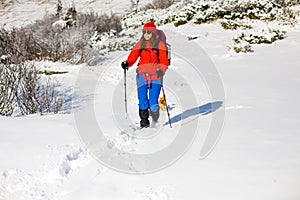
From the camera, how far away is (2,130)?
4148 mm

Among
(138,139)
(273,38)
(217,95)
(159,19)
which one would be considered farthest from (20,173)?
(159,19)

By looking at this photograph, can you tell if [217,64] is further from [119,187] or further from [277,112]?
[119,187]

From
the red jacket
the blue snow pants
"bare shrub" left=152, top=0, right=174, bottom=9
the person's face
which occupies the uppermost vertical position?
the person's face

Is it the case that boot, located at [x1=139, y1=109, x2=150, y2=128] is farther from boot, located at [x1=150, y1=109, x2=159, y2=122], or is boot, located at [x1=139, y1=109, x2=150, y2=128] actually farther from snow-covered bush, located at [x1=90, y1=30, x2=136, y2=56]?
snow-covered bush, located at [x1=90, y1=30, x2=136, y2=56]

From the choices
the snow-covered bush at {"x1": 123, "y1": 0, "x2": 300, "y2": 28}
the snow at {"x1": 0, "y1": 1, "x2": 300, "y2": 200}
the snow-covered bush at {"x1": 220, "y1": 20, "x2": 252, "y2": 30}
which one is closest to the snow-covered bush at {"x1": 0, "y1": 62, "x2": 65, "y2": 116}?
the snow at {"x1": 0, "y1": 1, "x2": 300, "y2": 200}

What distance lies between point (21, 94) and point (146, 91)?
2.48 metres

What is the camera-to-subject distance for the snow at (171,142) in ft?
9.27

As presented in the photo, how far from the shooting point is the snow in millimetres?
2826

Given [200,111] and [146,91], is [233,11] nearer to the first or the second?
[200,111]

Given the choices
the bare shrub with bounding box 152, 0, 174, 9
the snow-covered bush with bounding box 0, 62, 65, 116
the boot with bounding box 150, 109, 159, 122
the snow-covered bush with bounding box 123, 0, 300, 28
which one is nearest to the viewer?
the boot with bounding box 150, 109, 159, 122

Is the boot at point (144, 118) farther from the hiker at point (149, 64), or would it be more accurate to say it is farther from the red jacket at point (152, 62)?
the red jacket at point (152, 62)

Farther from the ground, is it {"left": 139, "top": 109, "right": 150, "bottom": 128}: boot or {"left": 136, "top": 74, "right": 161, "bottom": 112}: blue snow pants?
{"left": 136, "top": 74, "right": 161, "bottom": 112}: blue snow pants

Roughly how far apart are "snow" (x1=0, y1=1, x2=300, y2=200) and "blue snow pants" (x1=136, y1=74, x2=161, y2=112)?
454mm

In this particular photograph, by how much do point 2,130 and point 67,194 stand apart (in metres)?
1.76
